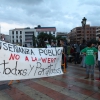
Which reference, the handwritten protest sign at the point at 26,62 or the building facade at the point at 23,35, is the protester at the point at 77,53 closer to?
the handwritten protest sign at the point at 26,62

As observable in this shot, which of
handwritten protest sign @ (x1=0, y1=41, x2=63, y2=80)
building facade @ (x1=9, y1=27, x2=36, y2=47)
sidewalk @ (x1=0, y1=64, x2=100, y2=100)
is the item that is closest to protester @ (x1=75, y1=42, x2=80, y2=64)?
handwritten protest sign @ (x1=0, y1=41, x2=63, y2=80)

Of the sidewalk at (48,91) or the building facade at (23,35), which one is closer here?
the sidewalk at (48,91)

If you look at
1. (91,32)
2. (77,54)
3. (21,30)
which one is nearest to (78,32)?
(91,32)

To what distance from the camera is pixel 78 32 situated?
147125 mm

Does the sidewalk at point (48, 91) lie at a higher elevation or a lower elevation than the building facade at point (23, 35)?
lower

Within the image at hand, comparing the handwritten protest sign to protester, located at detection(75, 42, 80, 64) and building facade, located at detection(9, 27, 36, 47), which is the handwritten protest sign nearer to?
protester, located at detection(75, 42, 80, 64)

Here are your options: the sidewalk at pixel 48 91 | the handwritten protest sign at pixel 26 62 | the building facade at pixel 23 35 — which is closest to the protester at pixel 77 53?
the handwritten protest sign at pixel 26 62

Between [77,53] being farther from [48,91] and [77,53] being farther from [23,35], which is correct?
[23,35]

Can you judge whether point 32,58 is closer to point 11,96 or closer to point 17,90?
point 17,90

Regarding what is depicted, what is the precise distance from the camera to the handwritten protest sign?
16.3 feet

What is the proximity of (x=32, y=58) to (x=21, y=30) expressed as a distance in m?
136

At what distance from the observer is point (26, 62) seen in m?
5.46

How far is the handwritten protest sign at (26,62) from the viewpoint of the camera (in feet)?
16.3

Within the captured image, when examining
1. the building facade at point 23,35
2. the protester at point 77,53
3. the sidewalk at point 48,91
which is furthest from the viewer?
the building facade at point 23,35
